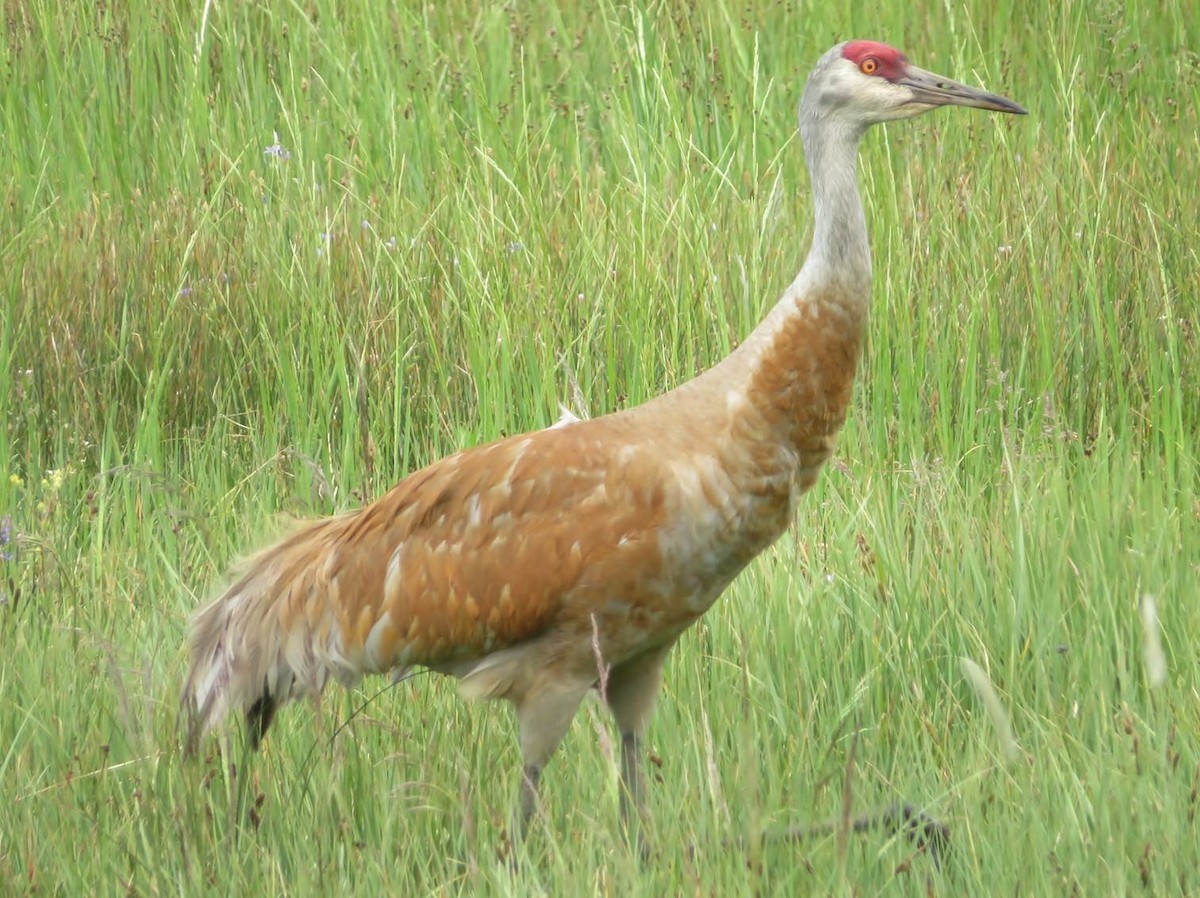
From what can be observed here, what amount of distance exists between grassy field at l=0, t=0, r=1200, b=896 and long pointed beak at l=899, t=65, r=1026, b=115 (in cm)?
94

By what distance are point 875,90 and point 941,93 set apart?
183mm

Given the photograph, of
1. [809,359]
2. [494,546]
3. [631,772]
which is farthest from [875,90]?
[631,772]

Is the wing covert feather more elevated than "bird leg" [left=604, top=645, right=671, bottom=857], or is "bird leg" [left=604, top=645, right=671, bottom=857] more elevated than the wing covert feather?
the wing covert feather

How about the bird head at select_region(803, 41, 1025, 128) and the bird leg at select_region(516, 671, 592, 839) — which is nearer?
Result: the bird leg at select_region(516, 671, 592, 839)

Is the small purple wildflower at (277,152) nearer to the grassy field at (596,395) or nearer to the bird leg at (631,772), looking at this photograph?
the grassy field at (596,395)

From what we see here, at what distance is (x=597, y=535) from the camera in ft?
11.6

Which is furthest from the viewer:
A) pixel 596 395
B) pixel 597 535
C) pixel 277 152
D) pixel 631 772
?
pixel 277 152

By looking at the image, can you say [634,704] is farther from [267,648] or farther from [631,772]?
[267,648]

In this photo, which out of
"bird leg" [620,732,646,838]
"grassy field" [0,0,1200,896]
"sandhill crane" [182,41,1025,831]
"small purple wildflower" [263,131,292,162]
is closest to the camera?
"grassy field" [0,0,1200,896]

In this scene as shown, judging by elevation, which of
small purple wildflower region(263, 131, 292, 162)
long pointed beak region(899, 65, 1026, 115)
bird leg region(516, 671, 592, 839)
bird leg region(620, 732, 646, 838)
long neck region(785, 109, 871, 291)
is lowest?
bird leg region(620, 732, 646, 838)

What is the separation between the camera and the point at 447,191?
233 inches

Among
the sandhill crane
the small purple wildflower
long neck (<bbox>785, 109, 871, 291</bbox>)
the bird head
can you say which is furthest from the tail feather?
the small purple wildflower

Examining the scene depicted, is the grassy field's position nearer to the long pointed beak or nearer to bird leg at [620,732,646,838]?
bird leg at [620,732,646,838]

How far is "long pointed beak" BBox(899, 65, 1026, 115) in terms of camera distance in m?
3.80
